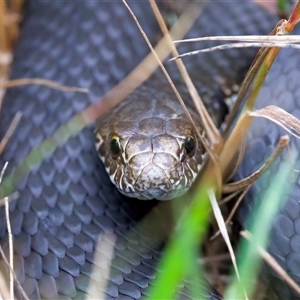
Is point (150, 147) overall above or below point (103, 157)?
above

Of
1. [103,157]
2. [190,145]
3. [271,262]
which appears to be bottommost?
[271,262]

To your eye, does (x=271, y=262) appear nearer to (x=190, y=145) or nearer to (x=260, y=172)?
(x=260, y=172)

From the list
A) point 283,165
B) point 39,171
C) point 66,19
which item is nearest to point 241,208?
point 283,165

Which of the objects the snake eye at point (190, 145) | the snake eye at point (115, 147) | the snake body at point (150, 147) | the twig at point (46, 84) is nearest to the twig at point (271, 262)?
the snake body at point (150, 147)

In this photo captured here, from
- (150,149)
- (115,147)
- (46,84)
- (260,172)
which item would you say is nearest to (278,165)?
(260,172)

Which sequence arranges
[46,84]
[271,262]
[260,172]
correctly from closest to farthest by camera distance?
[271,262], [260,172], [46,84]

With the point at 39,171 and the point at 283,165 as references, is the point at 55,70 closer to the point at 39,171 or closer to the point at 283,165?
the point at 39,171

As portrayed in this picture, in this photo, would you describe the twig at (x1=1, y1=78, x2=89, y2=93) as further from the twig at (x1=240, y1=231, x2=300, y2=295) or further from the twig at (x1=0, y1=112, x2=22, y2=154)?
the twig at (x1=240, y1=231, x2=300, y2=295)
